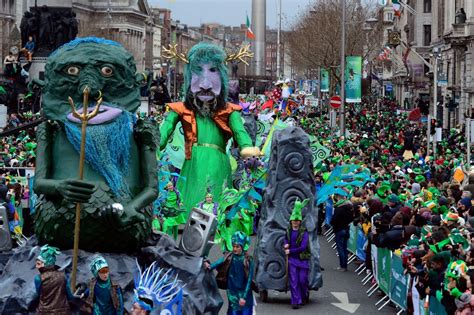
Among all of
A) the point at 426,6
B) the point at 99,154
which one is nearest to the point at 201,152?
the point at 99,154

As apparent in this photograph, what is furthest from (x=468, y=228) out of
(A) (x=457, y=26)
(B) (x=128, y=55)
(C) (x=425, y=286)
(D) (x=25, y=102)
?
(A) (x=457, y=26)

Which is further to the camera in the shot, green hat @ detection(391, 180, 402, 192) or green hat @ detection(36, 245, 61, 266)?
green hat @ detection(391, 180, 402, 192)

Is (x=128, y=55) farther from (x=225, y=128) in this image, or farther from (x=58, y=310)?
(x=225, y=128)

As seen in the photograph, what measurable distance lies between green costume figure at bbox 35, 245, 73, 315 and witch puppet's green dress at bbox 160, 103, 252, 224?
7.90m

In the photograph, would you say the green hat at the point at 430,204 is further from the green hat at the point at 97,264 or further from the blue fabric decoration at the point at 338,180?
the green hat at the point at 97,264

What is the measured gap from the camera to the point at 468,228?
14.4 metres

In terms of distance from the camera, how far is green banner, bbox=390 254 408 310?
15.2 m

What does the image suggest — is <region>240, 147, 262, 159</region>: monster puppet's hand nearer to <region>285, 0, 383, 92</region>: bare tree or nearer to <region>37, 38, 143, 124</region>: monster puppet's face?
<region>37, 38, 143, 124</region>: monster puppet's face

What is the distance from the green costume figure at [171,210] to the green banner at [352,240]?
2.75m

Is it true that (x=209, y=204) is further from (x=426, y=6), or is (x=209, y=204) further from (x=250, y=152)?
(x=426, y=6)

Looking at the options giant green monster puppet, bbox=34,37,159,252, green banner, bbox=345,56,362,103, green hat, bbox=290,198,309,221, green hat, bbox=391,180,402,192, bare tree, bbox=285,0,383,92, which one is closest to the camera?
giant green monster puppet, bbox=34,37,159,252

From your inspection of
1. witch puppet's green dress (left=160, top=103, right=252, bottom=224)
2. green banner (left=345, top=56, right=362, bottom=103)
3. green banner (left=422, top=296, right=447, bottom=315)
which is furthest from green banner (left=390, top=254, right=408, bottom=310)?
green banner (left=345, top=56, right=362, bottom=103)

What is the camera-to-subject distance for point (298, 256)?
1620cm

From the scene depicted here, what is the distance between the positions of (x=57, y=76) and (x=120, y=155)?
33.9 inches
